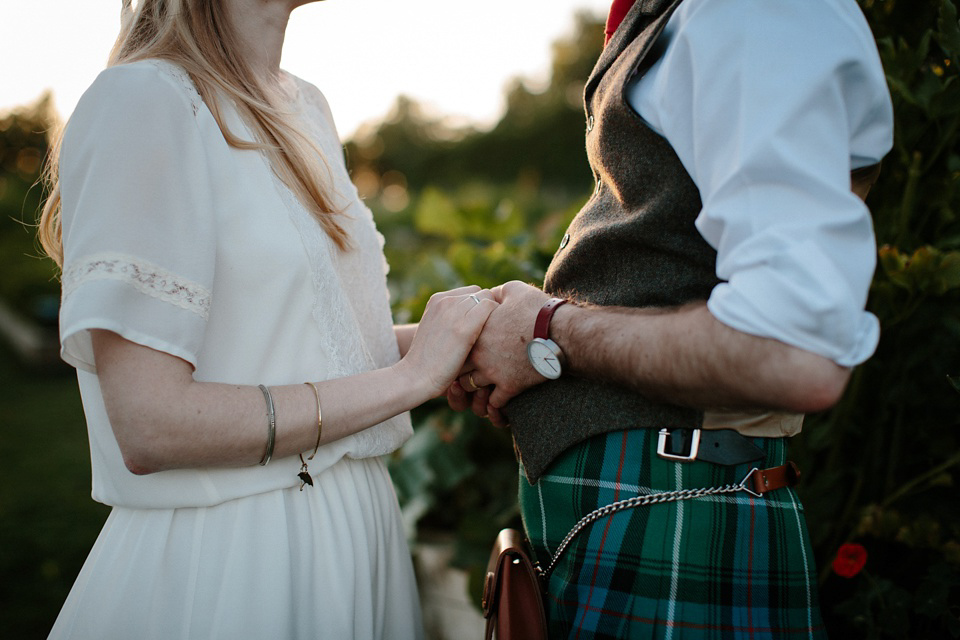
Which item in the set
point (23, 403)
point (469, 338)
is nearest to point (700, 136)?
point (469, 338)

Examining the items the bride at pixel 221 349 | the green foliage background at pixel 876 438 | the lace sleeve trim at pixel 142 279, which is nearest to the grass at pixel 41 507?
the green foliage background at pixel 876 438

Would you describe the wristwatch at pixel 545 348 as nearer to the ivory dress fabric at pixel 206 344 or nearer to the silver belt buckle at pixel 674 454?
the silver belt buckle at pixel 674 454

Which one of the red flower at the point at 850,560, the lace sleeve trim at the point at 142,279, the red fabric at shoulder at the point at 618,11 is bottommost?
the red flower at the point at 850,560

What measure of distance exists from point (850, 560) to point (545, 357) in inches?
45.9

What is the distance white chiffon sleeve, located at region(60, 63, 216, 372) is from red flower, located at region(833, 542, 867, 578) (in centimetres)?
166

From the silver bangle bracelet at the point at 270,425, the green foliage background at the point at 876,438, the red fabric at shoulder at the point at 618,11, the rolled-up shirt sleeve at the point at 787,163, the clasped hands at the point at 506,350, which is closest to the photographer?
the rolled-up shirt sleeve at the point at 787,163

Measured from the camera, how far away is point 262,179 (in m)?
1.25

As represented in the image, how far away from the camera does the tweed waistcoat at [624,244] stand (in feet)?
3.58

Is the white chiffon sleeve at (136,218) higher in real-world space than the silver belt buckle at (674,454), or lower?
higher

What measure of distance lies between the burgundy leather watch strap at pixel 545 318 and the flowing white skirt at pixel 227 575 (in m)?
0.54

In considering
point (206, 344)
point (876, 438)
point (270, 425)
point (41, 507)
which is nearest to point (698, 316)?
point (270, 425)

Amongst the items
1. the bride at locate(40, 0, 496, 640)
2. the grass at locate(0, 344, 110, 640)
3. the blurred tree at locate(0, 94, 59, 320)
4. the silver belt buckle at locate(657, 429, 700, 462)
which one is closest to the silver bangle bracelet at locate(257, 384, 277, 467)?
the bride at locate(40, 0, 496, 640)

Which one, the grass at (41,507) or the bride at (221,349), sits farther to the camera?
the grass at (41,507)

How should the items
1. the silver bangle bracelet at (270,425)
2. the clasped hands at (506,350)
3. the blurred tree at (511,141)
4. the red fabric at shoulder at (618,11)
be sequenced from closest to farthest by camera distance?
the silver bangle bracelet at (270,425) → the clasped hands at (506,350) → the red fabric at shoulder at (618,11) → the blurred tree at (511,141)
